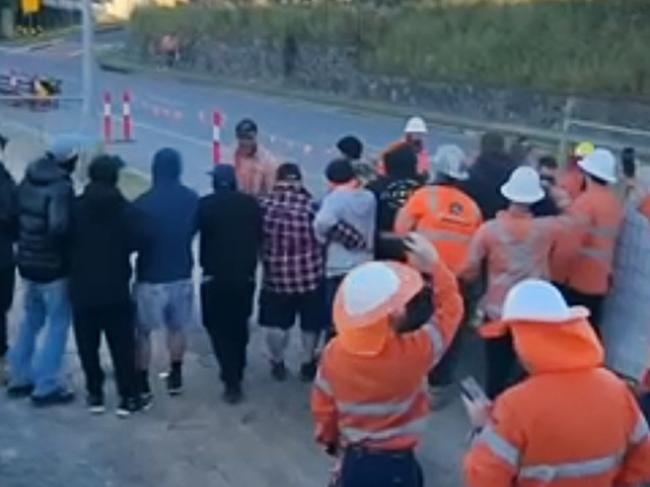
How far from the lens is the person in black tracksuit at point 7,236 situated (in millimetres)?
9359

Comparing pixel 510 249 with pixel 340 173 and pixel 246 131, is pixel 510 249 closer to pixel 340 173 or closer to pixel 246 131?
pixel 340 173

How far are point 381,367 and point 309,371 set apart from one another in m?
4.48

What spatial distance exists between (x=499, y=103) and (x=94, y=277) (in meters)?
27.9

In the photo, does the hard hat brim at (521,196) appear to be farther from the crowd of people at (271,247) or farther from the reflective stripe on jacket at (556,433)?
the reflective stripe on jacket at (556,433)

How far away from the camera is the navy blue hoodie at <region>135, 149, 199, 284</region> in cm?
914

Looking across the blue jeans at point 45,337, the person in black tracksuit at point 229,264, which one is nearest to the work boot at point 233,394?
the person in black tracksuit at point 229,264

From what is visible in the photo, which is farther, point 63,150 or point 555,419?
point 63,150

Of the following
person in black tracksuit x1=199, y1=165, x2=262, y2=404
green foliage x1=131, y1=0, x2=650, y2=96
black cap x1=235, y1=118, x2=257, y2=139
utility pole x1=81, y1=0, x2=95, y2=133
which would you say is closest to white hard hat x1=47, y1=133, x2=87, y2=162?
person in black tracksuit x1=199, y1=165, x2=262, y2=404

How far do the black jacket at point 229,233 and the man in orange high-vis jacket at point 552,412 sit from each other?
458 centimetres

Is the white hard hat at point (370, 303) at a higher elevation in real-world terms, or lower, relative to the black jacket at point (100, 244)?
higher

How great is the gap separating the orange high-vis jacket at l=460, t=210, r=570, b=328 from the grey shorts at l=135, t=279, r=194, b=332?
6.61 ft

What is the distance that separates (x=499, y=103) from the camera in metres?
35.8

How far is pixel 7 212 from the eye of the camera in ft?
30.7

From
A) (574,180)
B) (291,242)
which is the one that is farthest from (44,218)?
(574,180)
